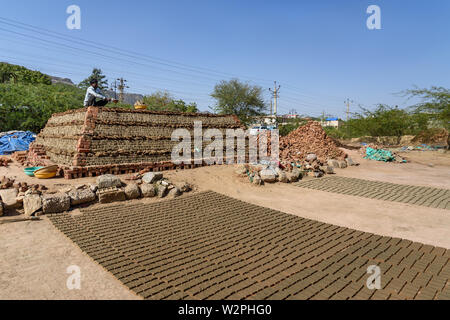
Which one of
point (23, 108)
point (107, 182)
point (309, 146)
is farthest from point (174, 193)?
point (23, 108)

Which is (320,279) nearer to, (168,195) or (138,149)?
(168,195)

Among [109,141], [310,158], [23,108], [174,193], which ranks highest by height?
[23,108]

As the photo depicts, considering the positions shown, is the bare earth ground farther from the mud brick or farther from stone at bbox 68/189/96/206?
the mud brick

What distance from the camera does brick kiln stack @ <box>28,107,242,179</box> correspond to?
25.7 feet

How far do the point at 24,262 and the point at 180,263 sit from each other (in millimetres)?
2006

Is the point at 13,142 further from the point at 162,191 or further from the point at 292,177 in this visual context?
the point at 292,177

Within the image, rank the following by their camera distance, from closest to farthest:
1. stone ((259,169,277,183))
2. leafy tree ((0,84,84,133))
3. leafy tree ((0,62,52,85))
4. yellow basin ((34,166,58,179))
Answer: yellow basin ((34,166,58,179))
stone ((259,169,277,183))
leafy tree ((0,84,84,133))
leafy tree ((0,62,52,85))

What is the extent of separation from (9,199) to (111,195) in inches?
72.6

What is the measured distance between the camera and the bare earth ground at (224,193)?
119 inches

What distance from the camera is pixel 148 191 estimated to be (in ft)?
21.9

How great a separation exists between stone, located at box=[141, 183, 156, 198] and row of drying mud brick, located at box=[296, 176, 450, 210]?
4487mm

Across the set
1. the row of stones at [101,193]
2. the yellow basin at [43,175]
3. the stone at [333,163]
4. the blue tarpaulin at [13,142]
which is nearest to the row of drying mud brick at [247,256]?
the row of stones at [101,193]

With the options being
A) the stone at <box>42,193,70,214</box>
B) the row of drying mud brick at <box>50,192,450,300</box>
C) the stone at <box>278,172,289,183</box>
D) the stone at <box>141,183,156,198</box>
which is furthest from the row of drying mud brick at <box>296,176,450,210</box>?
the stone at <box>42,193,70,214</box>

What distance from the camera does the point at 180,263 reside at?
11.7 feet
